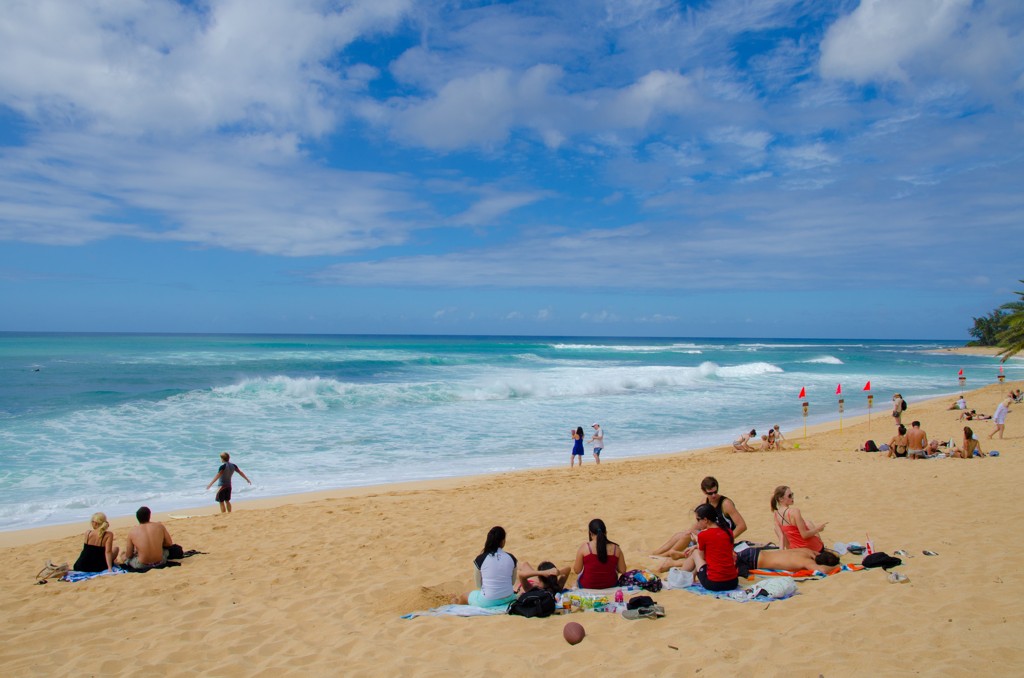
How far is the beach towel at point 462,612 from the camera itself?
5.93 m

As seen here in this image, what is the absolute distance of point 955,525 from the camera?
804cm

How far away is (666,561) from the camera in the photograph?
713 centimetres

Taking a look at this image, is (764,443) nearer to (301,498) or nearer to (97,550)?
(301,498)

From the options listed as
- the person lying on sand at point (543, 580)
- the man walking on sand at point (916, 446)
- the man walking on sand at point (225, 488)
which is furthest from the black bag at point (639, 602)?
the man walking on sand at point (916, 446)

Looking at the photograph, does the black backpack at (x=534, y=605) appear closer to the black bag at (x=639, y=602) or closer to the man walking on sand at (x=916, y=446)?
the black bag at (x=639, y=602)

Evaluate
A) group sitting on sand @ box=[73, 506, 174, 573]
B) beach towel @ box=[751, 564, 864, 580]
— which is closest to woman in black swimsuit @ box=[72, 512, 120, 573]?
group sitting on sand @ box=[73, 506, 174, 573]

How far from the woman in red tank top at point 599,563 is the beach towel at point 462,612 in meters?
0.93

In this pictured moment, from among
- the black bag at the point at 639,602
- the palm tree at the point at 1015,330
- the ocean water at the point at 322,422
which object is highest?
Result: the palm tree at the point at 1015,330

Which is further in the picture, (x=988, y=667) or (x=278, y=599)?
(x=278, y=599)

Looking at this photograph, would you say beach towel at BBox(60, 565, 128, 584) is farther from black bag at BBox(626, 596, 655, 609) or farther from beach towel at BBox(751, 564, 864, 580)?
beach towel at BBox(751, 564, 864, 580)

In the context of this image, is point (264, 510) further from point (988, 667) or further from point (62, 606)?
point (988, 667)

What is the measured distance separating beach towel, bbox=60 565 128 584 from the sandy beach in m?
0.17

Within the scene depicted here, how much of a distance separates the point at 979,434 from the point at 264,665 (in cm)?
2112

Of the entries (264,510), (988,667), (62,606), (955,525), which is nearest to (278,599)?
(62,606)
